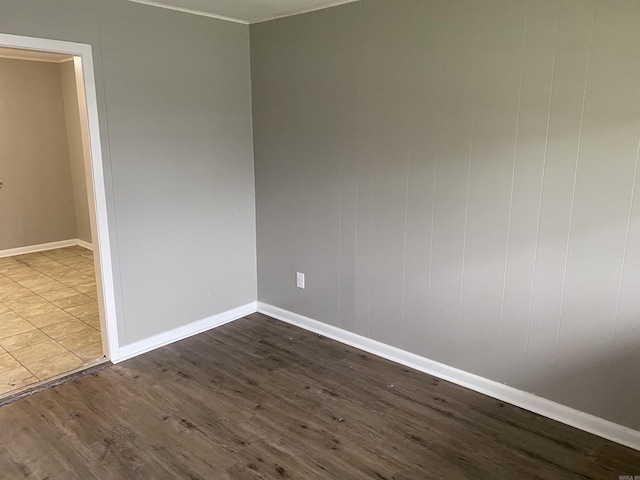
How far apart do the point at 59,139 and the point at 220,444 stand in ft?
17.1

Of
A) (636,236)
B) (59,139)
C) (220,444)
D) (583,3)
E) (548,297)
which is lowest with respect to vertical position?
(220,444)

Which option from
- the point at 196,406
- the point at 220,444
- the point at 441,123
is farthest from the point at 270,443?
the point at 441,123

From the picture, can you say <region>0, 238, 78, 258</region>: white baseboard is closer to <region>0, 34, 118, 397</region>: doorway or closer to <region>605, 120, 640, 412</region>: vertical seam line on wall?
<region>0, 34, 118, 397</region>: doorway

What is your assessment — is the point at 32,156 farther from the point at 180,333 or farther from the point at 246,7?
the point at 246,7

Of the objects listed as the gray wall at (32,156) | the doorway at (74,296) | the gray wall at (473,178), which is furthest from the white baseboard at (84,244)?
the gray wall at (473,178)

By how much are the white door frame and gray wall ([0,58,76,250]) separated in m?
3.63

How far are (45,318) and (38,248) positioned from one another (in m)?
2.66

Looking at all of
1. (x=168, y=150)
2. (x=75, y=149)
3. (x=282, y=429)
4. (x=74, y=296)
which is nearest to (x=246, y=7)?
(x=168, y=150)

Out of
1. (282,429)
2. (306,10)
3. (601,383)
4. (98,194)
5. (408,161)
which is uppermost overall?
(306,10)

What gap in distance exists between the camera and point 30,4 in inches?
101

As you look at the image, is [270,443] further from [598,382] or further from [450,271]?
[598,382]

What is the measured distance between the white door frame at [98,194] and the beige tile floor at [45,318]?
0.28m

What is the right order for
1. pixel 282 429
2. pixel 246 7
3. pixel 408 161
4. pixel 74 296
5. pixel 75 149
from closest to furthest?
pixel 282 429 < pixel 408 161 < pixel 246 7 < pixel 74 296 < pixel 75 149

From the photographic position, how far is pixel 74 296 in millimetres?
4465
